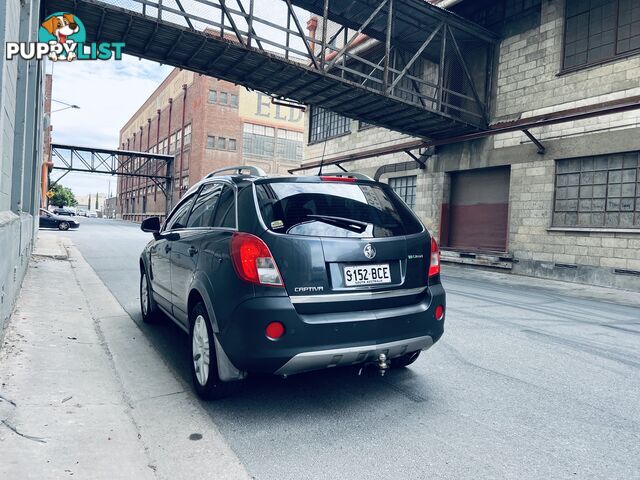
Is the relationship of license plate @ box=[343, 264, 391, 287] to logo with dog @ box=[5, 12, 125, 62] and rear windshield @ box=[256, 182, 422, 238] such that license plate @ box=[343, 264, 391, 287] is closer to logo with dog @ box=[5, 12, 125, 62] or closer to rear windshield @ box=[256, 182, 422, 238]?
rear windshield @ box=[256, 182, 422, 238]

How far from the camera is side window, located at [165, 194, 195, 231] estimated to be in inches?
191

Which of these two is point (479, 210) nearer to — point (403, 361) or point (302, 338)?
point (403, 361)

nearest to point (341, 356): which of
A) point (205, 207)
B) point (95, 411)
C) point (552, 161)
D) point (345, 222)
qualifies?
point (345, 222)

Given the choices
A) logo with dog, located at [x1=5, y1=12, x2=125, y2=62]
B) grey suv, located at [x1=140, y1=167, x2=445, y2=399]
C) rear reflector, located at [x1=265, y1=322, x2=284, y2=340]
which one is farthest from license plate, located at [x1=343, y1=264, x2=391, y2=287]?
logo with dog, located at [x1=5, y1=12, x2=125, y2=62]

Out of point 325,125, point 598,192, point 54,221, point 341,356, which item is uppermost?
point 325,125

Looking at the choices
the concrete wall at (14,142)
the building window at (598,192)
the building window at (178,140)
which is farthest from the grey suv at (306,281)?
the building window at (178,140)

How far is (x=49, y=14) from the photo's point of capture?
10844 millimetres

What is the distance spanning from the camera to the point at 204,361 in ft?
11.3

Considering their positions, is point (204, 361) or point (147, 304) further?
point (147, 304)

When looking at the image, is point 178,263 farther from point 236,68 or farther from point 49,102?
point 49,102

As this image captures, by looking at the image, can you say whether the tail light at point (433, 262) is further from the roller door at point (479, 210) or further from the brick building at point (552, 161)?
the roller door at point (479, 210)

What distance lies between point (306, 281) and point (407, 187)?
17.5 m

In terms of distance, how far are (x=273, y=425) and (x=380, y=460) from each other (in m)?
0.79

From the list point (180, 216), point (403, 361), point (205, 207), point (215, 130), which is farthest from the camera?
point (215, 130)
